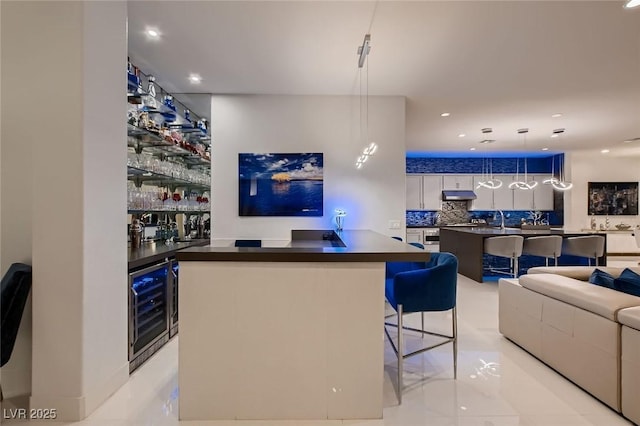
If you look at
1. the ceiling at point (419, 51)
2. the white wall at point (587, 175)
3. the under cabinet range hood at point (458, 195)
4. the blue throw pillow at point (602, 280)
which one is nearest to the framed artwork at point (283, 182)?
the ceiling at point (419, 51)

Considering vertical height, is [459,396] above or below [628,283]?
below

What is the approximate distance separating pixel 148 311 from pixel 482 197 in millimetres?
8687

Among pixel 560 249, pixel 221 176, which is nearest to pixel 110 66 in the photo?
pixel 221 176

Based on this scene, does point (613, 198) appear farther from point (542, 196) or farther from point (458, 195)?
point (458, 195)

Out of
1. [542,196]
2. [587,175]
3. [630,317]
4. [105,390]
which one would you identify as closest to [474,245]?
[630,317]

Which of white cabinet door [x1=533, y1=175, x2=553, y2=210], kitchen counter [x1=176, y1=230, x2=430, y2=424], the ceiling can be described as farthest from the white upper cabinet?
kitchen counter [x1=176, y1=230, x2=430, y2=424]

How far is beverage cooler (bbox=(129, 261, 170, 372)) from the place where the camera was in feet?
8.27

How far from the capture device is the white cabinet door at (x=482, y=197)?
29.4ft

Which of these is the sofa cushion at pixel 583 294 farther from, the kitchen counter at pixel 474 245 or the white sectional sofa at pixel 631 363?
the kitchen counter at pixel 474 245

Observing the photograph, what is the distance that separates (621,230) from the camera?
29.0 ft

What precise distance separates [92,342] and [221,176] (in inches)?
110

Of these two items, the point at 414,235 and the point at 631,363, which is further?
the point at 414,235

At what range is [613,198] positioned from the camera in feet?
29.2

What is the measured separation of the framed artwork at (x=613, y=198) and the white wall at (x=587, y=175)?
12 cm
